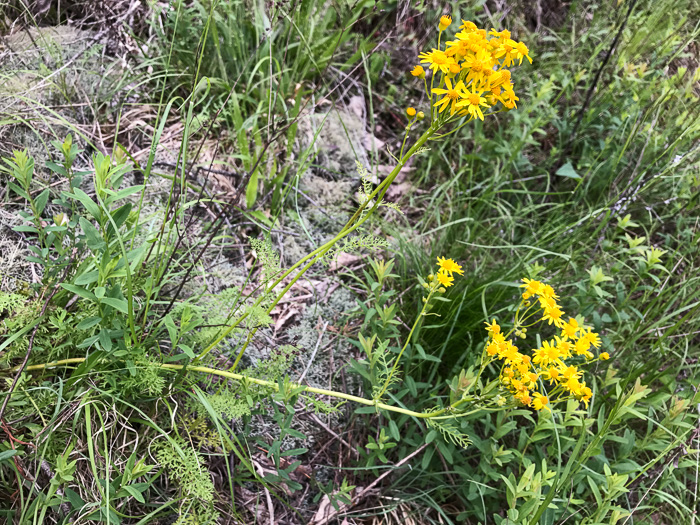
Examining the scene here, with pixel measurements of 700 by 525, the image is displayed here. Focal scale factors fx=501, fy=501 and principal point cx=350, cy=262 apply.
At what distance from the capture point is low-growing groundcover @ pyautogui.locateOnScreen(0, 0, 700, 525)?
146 centimetres

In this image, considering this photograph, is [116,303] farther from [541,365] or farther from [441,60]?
[541,365]

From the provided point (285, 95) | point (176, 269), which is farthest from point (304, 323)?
point (285, 95)

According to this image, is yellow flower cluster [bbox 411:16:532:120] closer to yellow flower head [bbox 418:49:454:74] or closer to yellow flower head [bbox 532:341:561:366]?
yellow flower head [bbox 418:49:454:74]

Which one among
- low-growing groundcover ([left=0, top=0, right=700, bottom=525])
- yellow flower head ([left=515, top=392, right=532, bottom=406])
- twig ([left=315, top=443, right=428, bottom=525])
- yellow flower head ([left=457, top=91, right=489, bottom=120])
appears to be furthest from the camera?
twig ([left=315, top=443, right=428, bottom=525])

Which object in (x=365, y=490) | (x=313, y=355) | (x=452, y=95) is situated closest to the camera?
(x=452, y=95)

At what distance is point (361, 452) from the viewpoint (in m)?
1.77

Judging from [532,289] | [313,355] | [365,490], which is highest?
[532,289]

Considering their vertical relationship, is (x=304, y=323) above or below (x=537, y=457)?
above

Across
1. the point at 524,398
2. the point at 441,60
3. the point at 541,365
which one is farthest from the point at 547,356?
the point at 441,60

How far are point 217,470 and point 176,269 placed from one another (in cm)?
75

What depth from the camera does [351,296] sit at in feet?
7.25

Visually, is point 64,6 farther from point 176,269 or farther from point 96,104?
point 176,269

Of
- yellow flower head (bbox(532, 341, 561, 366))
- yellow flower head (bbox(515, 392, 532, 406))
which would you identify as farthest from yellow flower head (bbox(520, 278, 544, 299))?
yellow flower head (bbox(515, 392, 532, 406))

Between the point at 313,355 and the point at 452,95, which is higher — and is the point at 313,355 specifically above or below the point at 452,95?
below
